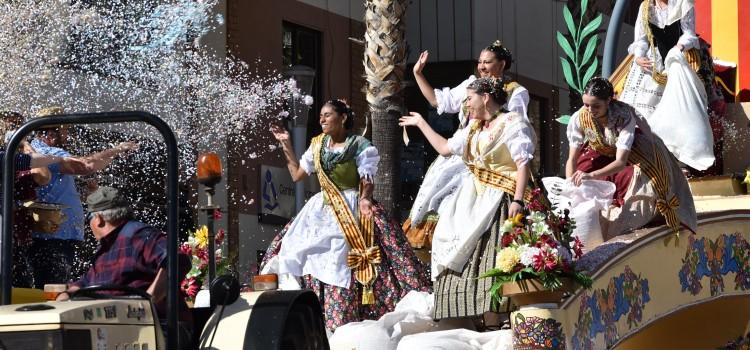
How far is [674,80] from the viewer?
13664mm

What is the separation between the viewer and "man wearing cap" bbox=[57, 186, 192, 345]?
766cm

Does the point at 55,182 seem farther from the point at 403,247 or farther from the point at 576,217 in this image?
the point at 576,217

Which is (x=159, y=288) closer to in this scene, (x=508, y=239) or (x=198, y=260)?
(x=508, y=239)

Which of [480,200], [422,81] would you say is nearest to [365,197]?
[422,81]

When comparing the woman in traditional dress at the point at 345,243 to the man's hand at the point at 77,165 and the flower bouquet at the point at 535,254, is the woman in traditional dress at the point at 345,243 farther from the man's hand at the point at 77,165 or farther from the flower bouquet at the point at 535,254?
the man's hand at the point at 77,165

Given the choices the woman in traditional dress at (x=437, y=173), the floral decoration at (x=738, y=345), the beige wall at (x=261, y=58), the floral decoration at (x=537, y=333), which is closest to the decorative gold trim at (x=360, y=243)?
the woman in traditional dress at (x=437, y=173)

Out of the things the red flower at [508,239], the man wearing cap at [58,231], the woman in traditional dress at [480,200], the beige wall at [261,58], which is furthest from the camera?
the beige wall at [261,58]

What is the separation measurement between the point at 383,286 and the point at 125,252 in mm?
3728

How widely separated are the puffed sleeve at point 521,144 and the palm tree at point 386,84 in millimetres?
6247

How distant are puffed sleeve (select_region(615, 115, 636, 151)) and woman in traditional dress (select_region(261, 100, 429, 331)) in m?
1.62

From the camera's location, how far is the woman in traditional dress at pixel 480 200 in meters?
10.1

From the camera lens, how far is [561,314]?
31.6ft

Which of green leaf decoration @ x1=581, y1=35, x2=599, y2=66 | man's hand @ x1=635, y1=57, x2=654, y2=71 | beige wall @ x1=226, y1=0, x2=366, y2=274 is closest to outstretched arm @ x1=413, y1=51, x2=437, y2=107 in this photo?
green leaf decoration @ x1=581, y1=35, x2=599, y2=66

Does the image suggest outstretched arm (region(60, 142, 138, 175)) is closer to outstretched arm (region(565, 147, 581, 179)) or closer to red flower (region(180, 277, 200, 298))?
red flower (region(180, 277, 200, 298))
